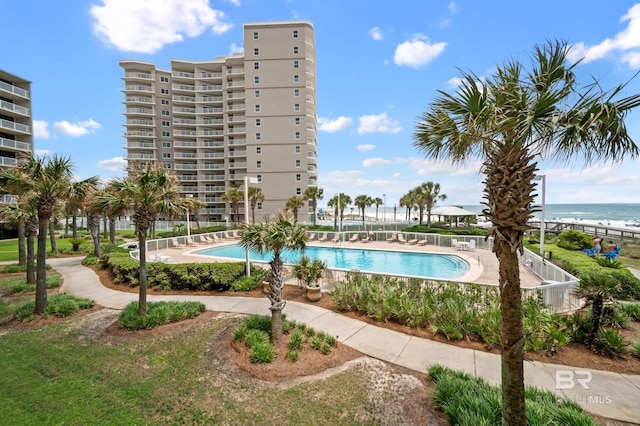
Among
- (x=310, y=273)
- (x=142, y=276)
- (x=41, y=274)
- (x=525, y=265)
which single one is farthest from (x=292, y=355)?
(x=525, y=265)

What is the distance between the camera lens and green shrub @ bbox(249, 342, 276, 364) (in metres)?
5.82

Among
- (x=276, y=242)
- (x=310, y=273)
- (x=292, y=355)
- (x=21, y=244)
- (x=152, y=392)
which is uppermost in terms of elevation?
(x=276, y=242)

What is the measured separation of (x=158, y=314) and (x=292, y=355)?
481cm

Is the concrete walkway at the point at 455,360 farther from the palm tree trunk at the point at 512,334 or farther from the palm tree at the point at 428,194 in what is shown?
the palm tree at the point at 428,194

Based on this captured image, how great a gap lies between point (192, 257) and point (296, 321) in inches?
556

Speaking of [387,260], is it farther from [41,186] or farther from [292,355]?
[41,186]

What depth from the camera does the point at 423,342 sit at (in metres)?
6.60

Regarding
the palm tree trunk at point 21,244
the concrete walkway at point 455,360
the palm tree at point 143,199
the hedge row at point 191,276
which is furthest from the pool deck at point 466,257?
the palm tree at point 143,199

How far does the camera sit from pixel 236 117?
4769 centimetres

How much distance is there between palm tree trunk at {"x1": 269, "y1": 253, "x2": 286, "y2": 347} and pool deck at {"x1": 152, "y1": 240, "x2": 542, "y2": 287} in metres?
9.05

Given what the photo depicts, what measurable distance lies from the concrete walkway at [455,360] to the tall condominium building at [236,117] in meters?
33.7

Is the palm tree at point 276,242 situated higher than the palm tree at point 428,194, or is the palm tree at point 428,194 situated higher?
the palm tree at point 428,194

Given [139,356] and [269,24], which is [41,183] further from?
[269,24]

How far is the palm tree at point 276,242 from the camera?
21.0ft
